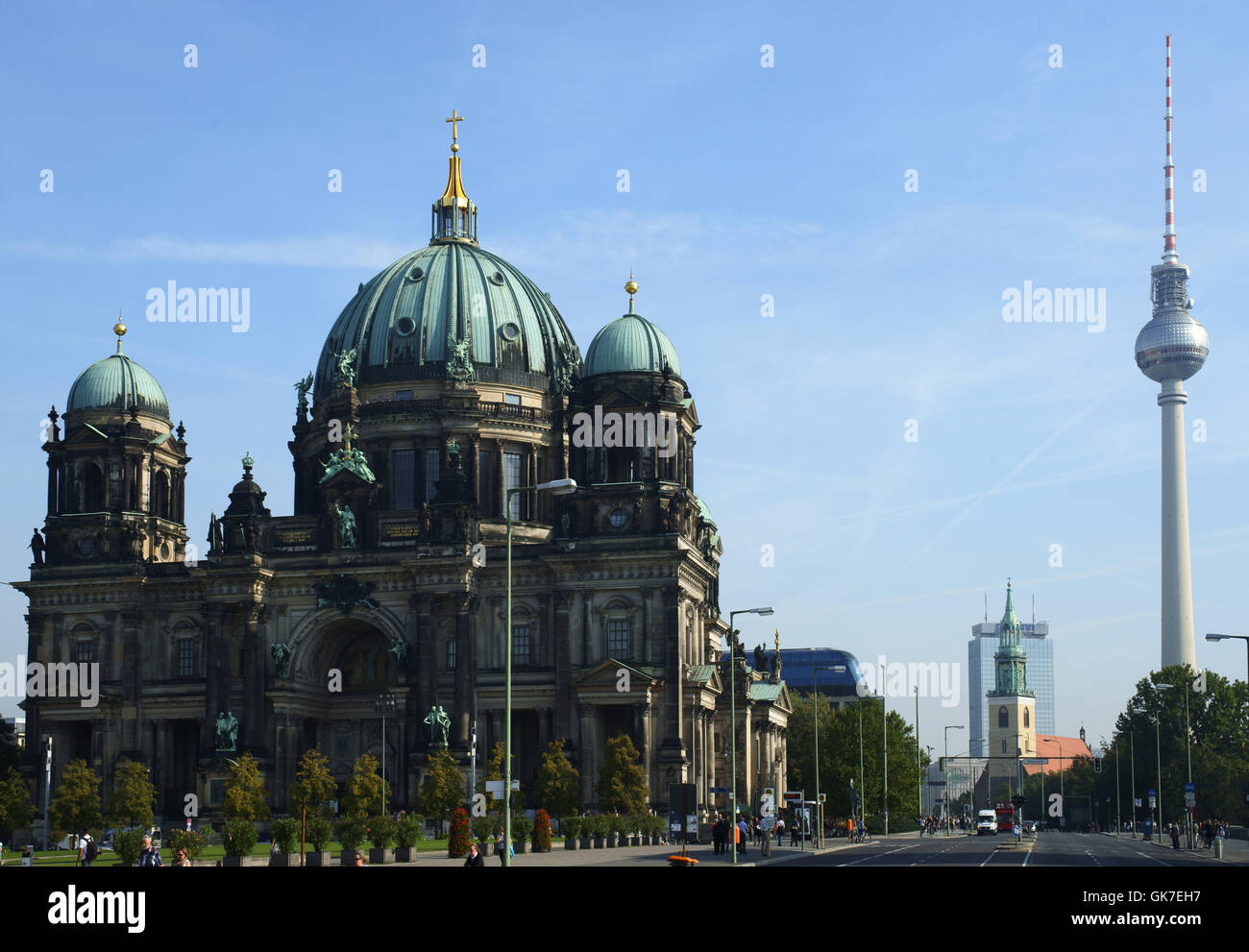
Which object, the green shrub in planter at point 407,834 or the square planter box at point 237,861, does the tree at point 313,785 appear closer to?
the green shrub in planter at point 407,834

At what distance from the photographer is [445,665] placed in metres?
108

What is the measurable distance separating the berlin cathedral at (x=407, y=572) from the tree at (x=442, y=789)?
315 centimetres

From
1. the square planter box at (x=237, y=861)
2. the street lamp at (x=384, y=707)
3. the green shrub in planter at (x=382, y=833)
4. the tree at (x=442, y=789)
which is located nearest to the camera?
the square planter box at (x=237, y=861)

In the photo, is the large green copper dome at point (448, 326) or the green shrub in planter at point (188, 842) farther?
the large green copper dome at point (448, 326)

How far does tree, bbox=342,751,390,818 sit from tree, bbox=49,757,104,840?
1741 cm

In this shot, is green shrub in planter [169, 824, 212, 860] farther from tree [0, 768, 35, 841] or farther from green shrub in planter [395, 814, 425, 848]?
tree [0, 768, 35, 841]

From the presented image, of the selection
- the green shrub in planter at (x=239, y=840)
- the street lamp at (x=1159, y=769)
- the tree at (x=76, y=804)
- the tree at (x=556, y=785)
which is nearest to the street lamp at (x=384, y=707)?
the tree at (x=556, y=785)

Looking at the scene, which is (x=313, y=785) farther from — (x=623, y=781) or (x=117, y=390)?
(x=117, y=390)

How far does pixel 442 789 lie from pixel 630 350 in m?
31.7

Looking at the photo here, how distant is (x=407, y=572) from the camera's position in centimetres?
10844

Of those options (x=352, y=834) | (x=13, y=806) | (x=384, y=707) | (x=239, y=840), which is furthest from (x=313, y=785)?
(x=239, y=840)

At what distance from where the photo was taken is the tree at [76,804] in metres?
106
